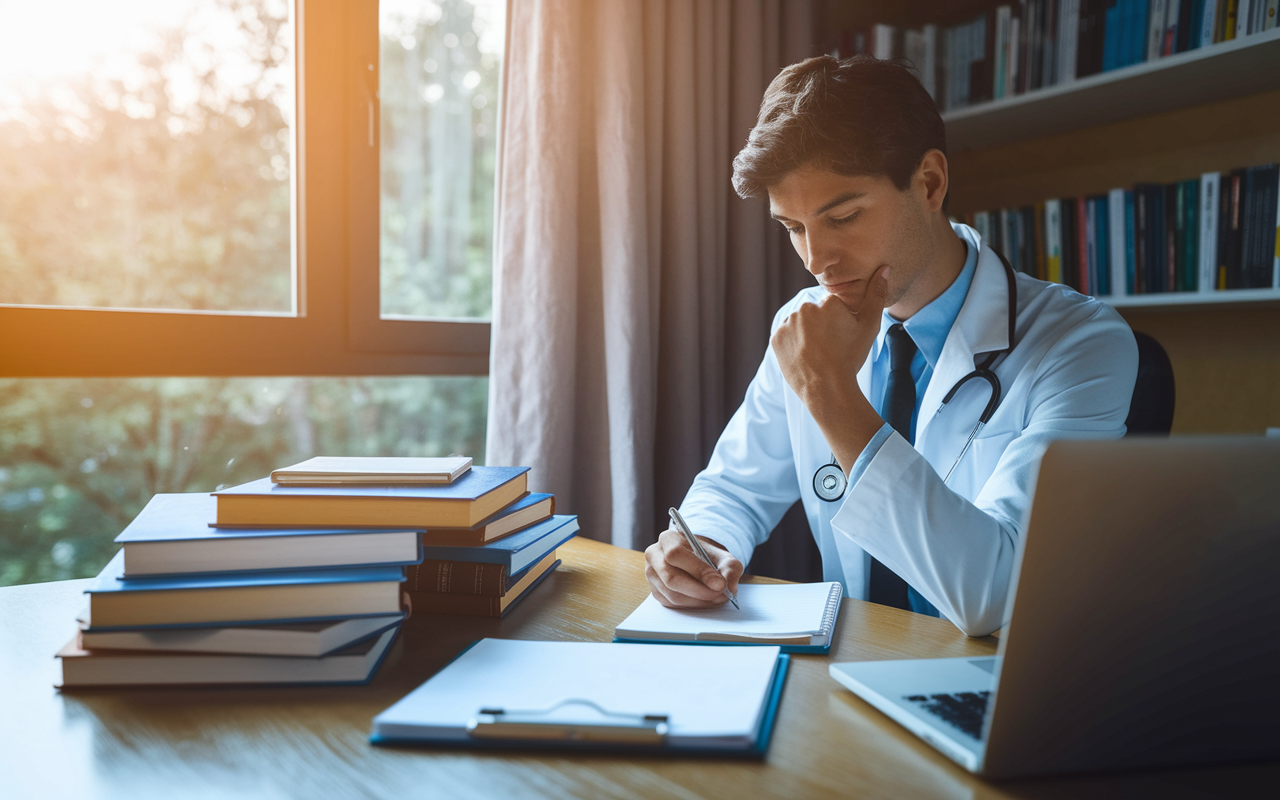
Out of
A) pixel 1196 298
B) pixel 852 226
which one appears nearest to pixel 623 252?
pixel 852 226

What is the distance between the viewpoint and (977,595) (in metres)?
0.87

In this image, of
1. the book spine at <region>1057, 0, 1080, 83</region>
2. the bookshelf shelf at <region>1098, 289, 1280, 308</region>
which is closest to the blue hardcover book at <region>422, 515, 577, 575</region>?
the bookshelf shelf at <region>1098, 289, 1280, 308</region>

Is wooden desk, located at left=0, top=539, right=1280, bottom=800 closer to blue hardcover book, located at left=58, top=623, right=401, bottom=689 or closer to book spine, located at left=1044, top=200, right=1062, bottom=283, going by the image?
blue hardcover book, located at left=58, top=623, right=401, bottom=689

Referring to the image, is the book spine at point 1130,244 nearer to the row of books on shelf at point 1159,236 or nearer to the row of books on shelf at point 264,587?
the row of books on shelf at point 1159,236

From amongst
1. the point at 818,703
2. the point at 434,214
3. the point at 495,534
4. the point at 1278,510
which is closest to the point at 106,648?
the point at 495,534

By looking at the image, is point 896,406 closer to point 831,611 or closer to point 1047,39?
point 831,611

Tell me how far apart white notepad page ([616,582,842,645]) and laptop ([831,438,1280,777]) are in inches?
10.7

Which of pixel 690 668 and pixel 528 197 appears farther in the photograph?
pixel 528 197

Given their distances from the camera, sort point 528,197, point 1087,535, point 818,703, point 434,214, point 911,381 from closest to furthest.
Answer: point 1087,535, point 818,703, point 911,381, point 528,197, point 434,214

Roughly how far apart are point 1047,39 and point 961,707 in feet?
6.03

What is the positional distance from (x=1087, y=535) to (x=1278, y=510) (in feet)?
0.40

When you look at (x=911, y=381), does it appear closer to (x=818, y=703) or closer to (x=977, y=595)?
(x=977, y=595)

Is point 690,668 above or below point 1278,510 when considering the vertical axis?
below

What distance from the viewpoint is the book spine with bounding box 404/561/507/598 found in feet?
2.95
